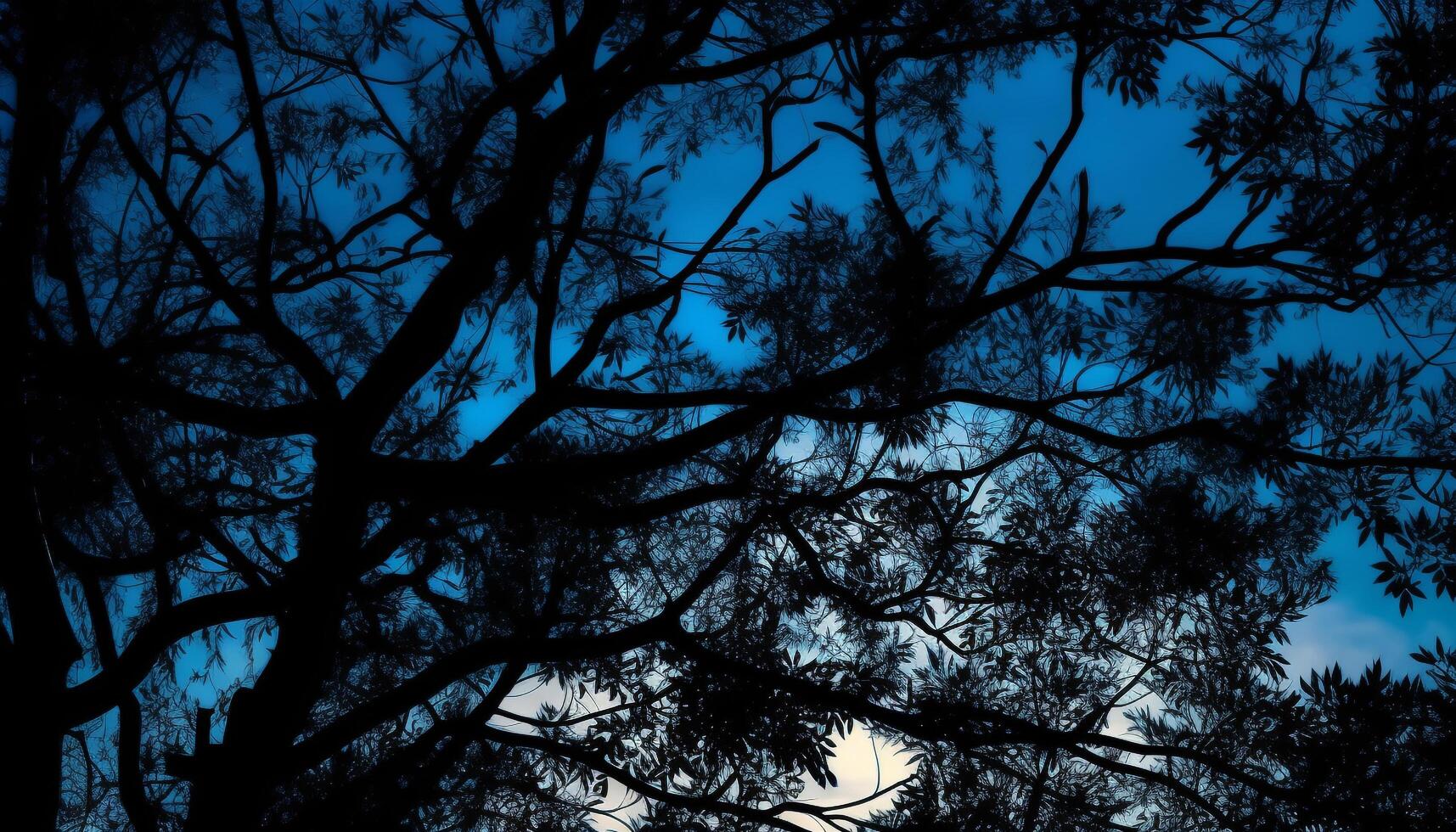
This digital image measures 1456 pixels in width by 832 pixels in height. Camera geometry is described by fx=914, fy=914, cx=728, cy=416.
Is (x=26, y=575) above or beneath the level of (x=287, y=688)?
above

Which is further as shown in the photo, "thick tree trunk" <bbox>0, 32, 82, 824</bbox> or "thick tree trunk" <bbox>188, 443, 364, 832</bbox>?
→ "thick tree trunk" <bbox>0, 32, 82, 824</bbox>

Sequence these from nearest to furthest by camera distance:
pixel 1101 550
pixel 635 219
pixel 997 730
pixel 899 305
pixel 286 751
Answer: pixel 286 751, pixel 997 730, pixel 899 305, pixel 1101 550, pixel 635 219

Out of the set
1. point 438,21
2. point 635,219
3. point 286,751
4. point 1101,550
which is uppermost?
point 438,21

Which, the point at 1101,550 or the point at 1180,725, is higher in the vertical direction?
the point at 1101,550

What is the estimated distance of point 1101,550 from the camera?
199 inches

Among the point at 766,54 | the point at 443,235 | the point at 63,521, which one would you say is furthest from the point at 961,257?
the point at 63,521

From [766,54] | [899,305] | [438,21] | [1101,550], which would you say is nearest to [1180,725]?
[1101,550]

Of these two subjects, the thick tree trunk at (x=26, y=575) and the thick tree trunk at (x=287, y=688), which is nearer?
the thick tree trunk at (x=287, y=688)

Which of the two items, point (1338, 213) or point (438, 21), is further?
point (438, 21)

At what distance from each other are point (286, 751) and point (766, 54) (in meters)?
3.50

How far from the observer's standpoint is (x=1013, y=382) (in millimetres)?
5199

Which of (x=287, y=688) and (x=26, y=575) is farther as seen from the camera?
(x=26, y=575)

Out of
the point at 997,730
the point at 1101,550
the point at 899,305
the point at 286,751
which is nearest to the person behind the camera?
the point at 286,751

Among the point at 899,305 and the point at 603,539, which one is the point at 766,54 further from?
the point at 603,539
